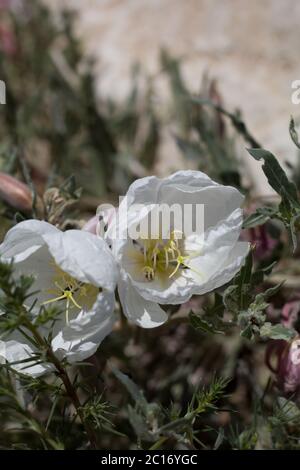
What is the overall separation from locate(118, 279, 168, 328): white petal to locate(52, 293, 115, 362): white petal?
0.03 metres

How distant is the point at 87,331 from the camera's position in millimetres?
928

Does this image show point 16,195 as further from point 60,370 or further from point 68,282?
point 60,370

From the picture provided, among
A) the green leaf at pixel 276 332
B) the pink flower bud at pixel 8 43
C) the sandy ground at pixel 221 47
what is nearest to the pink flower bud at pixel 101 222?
the green leaf at pixel 276 332

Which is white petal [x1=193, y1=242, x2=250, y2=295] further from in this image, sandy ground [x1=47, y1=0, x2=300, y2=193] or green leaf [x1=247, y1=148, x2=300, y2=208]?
sandy ground [x1=47, y1=0, x2=300, y2=193]

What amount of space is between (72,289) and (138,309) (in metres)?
0.10

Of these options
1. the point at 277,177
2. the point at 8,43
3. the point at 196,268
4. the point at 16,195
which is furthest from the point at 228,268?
the point at 8,43

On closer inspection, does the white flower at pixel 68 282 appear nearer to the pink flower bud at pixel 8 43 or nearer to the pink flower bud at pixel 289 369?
the pink flower bud at pixel 289 369

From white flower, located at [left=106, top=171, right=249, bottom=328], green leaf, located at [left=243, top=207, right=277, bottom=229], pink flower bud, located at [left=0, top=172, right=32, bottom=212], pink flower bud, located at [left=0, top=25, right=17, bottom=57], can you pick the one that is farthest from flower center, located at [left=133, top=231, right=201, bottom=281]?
pink flower bud, located at [left=0, top=25, right=17, bottom=57]

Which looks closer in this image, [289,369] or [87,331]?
[87,331]

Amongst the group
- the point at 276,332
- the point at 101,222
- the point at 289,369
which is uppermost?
the point at 101,222

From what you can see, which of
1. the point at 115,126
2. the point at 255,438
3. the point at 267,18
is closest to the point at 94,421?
the point at 255,438

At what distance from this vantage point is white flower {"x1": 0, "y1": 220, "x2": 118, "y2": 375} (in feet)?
2.95

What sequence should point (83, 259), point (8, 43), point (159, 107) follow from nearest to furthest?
1. point (83, 259)
2. point (159, 107)
3. point (8, 43)

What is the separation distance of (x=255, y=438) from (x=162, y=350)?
69 cm
